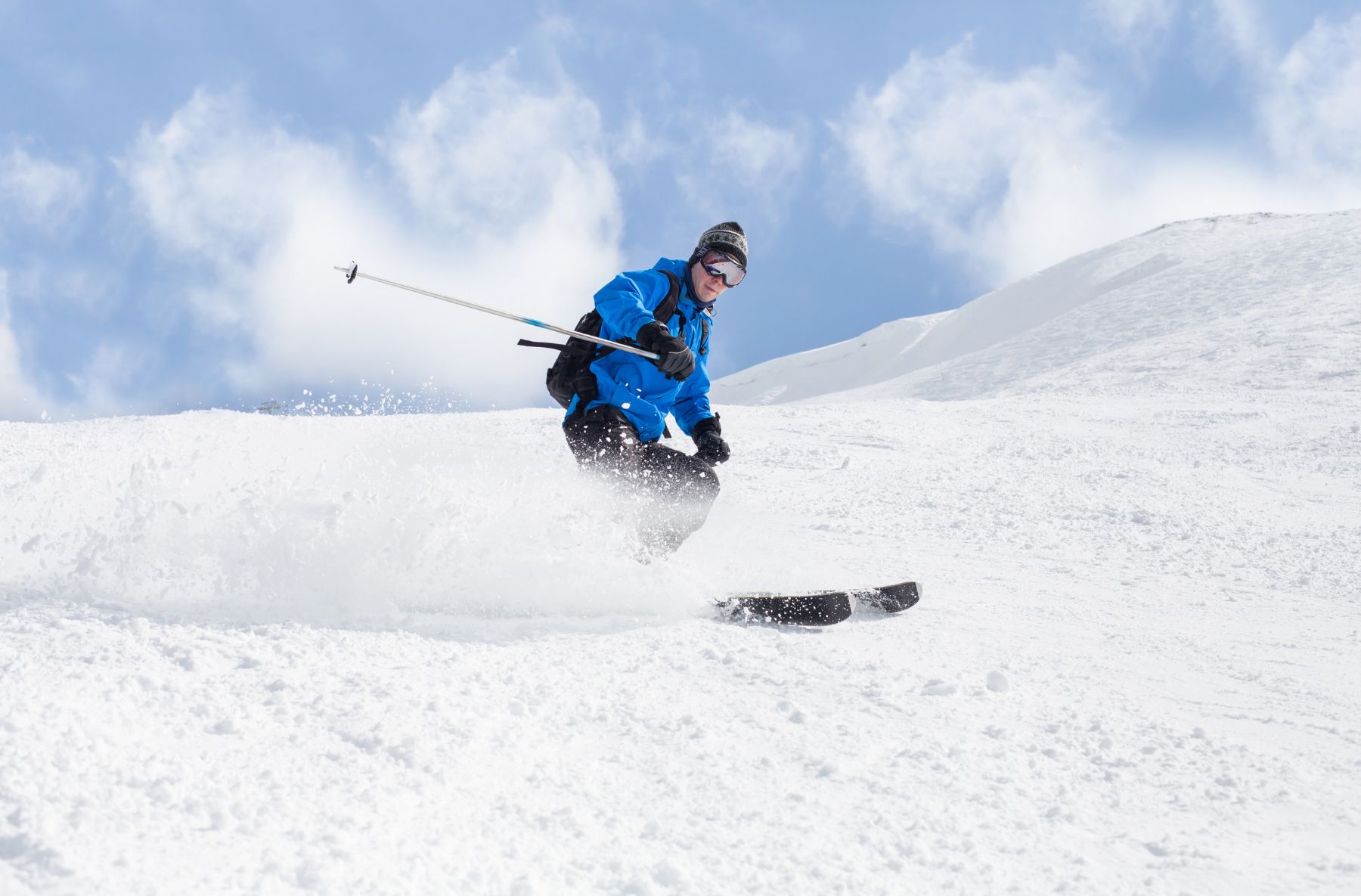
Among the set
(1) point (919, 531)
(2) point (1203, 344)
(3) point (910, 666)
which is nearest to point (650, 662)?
(3) point (910, 666)

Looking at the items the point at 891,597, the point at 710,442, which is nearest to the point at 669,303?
the point at 710,442

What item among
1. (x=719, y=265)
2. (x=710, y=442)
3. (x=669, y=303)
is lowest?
(x=710, y=442)

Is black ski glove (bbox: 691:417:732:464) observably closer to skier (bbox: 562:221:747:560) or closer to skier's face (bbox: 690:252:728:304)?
skier (bbox: 562:221:747:560)

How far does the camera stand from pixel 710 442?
482cm

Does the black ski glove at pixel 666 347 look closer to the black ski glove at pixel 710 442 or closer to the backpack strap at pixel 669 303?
the backpack strap at pixel 669 303

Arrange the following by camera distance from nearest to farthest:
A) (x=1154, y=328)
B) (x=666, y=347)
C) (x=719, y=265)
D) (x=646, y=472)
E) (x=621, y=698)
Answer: (x=621, y=698) → (x=666, y=347) → (x=646, y=472) → (x=719, y=265) → (x=1154, y=328)

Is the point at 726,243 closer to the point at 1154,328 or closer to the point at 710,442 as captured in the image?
the point at 710,442

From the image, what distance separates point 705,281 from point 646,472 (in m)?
1.02

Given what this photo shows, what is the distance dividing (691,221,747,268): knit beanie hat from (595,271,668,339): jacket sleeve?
0.27 m

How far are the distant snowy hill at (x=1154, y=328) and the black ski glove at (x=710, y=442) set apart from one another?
12.5m

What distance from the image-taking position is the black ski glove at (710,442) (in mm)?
4762

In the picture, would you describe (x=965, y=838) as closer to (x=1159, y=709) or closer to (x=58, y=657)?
(x=1159, y=709)

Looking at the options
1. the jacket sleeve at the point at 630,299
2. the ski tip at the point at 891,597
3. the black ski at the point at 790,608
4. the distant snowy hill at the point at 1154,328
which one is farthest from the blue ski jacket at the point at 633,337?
the distant snowy hill at the point at 1154,328

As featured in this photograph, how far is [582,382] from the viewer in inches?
178
